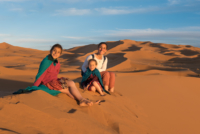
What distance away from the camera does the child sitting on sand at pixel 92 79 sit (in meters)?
4.75

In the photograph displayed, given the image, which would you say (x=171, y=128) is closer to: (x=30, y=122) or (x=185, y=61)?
(x=30, y=122)

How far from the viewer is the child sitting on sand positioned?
4750 millimetres

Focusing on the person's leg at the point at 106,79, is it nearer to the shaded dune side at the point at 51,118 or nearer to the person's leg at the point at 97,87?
the person's leg at the point at 97,87

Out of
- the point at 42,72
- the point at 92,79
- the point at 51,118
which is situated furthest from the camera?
the point at 92,79

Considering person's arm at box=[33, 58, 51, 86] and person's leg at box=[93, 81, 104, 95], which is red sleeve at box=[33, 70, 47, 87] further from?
person's leg at box=[93, 81, 104, 95]

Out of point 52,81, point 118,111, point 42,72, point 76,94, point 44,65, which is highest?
point 44,65

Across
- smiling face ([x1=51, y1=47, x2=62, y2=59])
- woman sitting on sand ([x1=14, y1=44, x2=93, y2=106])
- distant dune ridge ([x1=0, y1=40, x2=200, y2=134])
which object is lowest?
distant dune ridge ([x1=0, y1=40, x2=200, y2=134])

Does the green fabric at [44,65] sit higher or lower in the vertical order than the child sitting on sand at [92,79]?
higher

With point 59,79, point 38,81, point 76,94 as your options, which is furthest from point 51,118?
point 59,79

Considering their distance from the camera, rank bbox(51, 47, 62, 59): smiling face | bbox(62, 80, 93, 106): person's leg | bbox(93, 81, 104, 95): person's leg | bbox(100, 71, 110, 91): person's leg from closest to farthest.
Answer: bbox(62, 80, 93, 106): person's leg
bbox(51, 47, 62, 59): smiling face
bbox(93, 81, 104, 95): person's leg
bbox(100, 71, 110, 91): person's leg

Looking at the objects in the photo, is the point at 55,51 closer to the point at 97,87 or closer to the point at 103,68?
the point at 97,87

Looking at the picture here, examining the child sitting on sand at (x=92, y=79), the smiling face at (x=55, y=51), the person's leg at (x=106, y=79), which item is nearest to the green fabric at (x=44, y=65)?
the smiling face at (x=55, y=51)

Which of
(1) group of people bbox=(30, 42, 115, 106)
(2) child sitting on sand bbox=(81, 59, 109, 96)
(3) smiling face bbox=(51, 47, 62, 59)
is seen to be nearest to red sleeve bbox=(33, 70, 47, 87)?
(1) group of people bbox=(30, 42, 115, 106)

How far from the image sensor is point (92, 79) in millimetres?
4957
